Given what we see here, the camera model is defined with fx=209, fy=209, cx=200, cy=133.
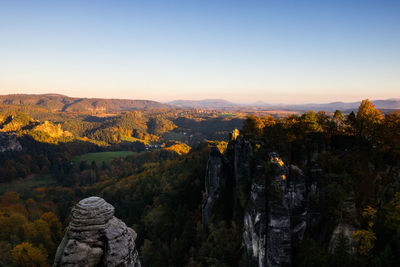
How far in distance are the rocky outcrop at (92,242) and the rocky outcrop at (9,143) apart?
695ft

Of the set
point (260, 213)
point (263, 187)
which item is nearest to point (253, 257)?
point (260, 213)

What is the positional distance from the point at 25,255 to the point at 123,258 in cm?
4583

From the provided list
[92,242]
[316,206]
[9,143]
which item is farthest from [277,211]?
[9,143]

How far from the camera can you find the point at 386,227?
2008 centimetres

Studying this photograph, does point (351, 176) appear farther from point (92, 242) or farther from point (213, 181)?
point (92, 242)

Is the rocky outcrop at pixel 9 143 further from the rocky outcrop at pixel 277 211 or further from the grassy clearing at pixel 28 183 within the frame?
the rocky outcrop at pixel 277 211

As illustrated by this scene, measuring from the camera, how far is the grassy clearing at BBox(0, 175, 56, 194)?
380 ft

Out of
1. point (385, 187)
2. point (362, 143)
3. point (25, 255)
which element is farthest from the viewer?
point (25, 255)

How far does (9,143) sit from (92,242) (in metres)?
215

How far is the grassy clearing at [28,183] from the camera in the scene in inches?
4564

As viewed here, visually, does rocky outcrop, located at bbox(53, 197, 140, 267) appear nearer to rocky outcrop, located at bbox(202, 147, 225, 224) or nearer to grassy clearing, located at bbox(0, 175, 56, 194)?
rocky outcrop, located at bbox(202, 147, 225, 224)

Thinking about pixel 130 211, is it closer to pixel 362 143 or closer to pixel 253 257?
pixel 253 257

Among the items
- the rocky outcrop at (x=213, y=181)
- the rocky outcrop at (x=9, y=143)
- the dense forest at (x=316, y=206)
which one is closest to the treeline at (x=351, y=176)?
the dense forest at (x=316, y=206)

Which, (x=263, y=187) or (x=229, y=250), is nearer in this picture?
(x=263, y=187)
